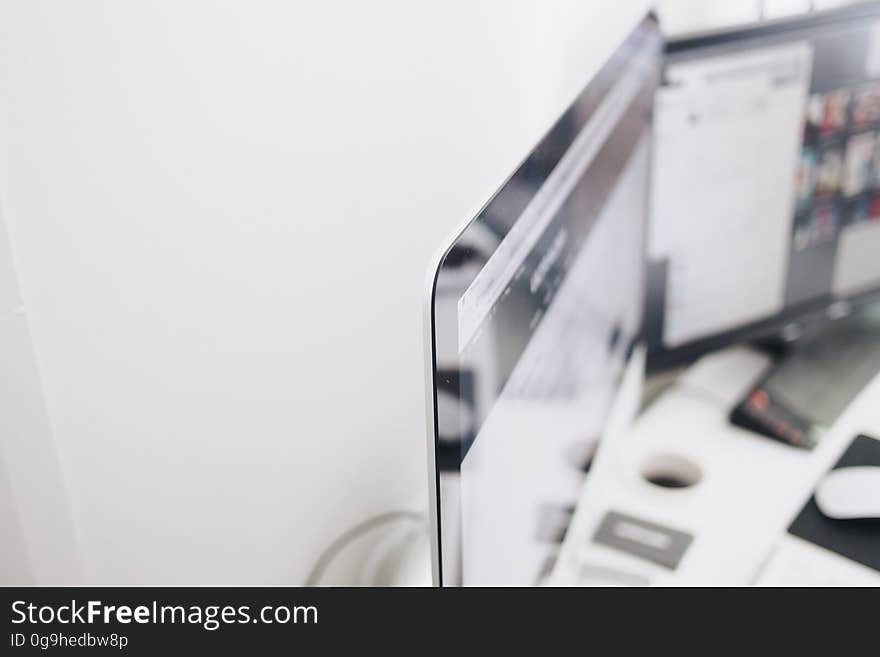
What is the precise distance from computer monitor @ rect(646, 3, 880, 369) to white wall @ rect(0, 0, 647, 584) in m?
0.21

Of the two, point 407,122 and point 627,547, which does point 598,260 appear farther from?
point 627,547

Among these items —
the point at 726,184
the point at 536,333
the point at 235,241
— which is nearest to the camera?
the point at 536,333

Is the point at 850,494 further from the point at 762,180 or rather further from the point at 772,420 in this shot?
the point at 762,180

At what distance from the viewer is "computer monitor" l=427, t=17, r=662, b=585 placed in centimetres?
43

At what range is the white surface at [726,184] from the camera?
1.00 m

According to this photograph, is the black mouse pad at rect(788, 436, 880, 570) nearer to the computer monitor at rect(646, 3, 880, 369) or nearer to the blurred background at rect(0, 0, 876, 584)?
the computer monitor at rect(646, 3, 880, 369)

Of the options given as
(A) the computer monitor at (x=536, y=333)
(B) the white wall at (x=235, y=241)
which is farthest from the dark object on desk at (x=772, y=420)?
(B) the white wall at (x=235, y=241)

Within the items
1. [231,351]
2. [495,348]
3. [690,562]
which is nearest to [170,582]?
[231,351]

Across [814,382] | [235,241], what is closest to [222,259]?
[235,241]

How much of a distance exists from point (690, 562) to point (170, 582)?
0.51 meters

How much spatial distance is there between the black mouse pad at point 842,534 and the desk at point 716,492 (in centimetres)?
1

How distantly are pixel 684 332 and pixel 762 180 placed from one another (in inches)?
8.2

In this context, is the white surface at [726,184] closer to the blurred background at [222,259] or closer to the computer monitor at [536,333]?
the computer monitor at [536,333]

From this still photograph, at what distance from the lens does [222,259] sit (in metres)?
0.66
